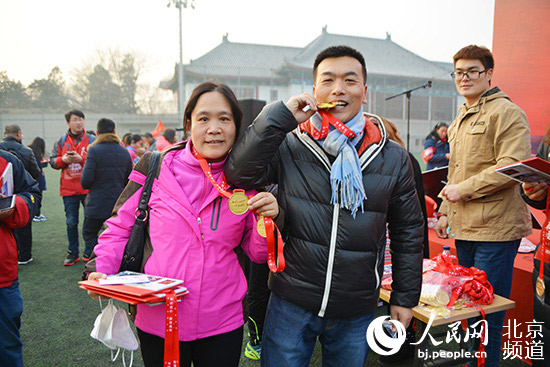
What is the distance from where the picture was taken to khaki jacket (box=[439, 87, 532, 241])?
2252 millimetres

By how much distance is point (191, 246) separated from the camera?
1498 millimetres

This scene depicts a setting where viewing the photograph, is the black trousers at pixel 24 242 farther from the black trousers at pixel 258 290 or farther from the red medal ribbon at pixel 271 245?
the red medal ribbon at pixel 271 245

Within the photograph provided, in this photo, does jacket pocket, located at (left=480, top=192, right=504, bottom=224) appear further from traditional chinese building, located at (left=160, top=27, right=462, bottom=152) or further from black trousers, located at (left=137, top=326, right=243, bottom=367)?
traditional chinese building, located at (left=160, top=27, right=462, bottom=152)

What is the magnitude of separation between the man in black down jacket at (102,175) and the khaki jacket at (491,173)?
4.08 m

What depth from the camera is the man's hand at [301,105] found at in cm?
142

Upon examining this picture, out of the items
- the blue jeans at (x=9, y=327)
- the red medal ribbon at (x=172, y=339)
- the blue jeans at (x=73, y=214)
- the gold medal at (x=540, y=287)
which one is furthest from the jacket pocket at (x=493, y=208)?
the blue jeans at (x=73, y=214)

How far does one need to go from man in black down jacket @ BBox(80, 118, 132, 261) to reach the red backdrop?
5.22m

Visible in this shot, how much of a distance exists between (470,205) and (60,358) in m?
3.37

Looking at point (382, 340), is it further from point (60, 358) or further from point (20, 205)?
point (60, 358)

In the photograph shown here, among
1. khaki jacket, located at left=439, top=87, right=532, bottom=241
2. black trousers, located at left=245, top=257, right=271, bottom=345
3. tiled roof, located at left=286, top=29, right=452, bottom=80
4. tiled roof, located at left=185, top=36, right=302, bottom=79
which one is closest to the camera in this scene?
khaki jacket, located at left=439, top=87, right=532, bottom=241

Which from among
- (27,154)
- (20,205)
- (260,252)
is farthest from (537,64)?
(27,154)

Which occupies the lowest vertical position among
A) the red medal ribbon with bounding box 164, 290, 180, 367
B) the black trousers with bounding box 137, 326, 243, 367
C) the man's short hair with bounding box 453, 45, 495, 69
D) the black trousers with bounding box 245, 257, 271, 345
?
the black trousers with bounding box 245, 257, 271, 345

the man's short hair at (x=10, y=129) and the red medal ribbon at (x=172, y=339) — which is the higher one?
the man's short hair at (x=10, y=129)

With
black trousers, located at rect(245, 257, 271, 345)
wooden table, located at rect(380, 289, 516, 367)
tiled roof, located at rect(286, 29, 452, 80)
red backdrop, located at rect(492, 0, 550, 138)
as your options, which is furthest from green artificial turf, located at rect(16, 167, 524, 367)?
tiled roof, located at rect(286, 29, 452, 80)
